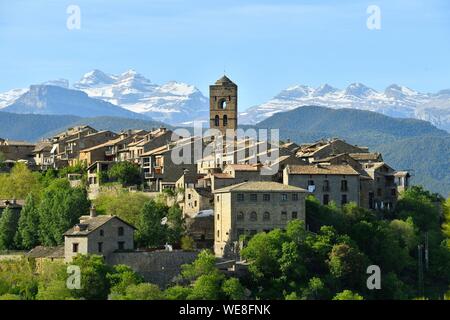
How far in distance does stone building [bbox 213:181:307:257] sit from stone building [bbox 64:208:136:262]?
5509 millimetres

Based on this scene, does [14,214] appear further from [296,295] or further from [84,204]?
[296,295]

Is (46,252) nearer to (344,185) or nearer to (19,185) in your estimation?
(344,185)

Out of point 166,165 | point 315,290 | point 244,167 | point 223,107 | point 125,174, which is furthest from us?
point 223,107

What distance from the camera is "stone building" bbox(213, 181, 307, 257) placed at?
7250cm

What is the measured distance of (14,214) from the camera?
266 feet

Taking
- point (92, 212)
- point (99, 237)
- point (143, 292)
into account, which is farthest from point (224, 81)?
point (143, 292)

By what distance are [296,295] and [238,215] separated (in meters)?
6.57

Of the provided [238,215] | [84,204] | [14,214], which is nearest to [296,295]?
[238,215]

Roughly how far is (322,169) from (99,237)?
16.5 metres

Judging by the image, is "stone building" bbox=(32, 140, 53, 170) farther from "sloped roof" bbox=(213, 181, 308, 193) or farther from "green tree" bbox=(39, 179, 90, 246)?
"sloped roof" bbox=(213, 181, 308, 193)

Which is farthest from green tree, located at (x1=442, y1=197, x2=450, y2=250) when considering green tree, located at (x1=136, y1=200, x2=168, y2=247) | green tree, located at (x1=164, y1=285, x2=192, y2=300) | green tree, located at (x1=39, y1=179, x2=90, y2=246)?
green tree, located at (x1=164, y1=285, x2=192, y2=300)

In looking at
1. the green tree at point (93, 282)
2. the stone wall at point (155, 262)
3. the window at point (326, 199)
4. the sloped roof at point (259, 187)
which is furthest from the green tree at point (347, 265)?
the green tree at point (93, 282)

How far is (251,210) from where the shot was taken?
72.8m

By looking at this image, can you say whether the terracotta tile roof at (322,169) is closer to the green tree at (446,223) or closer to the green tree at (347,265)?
the green tree at (347,265)
